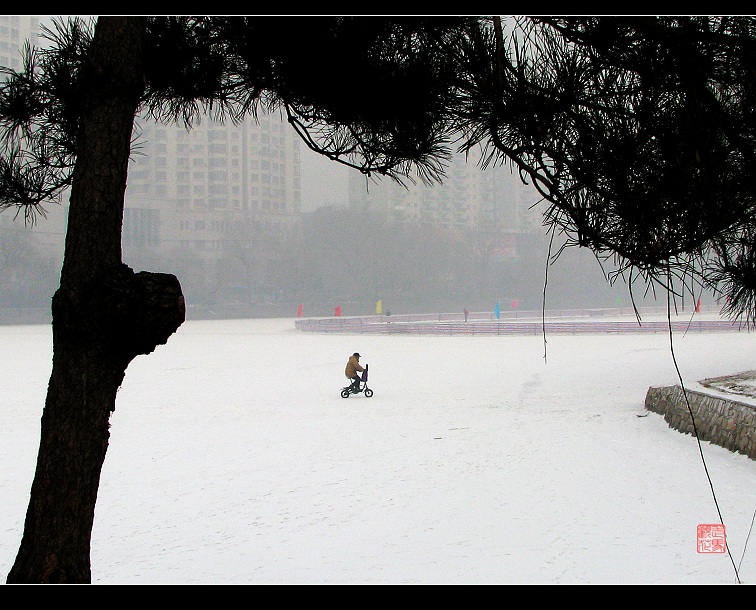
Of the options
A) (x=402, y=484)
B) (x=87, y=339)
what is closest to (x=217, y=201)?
(x=402, y=484)

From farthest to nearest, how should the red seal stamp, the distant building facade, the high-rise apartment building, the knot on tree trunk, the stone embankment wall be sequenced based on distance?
the distant building facade → the high-rise apartment building → the stone embankment wall → the red seal stamp → the knot on tree trunk

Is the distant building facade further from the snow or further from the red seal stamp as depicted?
Result: the red seal stamp

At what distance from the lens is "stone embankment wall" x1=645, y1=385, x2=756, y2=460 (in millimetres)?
11312

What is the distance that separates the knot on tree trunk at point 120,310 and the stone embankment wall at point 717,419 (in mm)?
8315

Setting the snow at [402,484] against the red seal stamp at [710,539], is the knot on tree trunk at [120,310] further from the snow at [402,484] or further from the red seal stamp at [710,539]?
the red seal stamp at [710,539]

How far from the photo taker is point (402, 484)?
415 inches

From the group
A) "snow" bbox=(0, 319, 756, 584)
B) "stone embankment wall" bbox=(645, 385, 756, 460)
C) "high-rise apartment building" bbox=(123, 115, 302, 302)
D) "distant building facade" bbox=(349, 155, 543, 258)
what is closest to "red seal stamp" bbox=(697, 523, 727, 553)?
"snow" bbox=(0, 319, 756, 584)

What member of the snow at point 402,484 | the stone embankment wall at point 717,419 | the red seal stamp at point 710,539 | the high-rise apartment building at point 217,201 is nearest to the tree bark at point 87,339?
the snow at point 402,484

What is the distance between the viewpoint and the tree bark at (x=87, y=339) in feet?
11.3

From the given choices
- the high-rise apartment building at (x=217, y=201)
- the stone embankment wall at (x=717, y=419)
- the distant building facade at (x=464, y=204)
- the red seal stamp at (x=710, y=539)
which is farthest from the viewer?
the distant building facade at (x=464, y=204)

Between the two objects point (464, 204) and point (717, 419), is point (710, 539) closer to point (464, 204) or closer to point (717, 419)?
point (717, 419)
